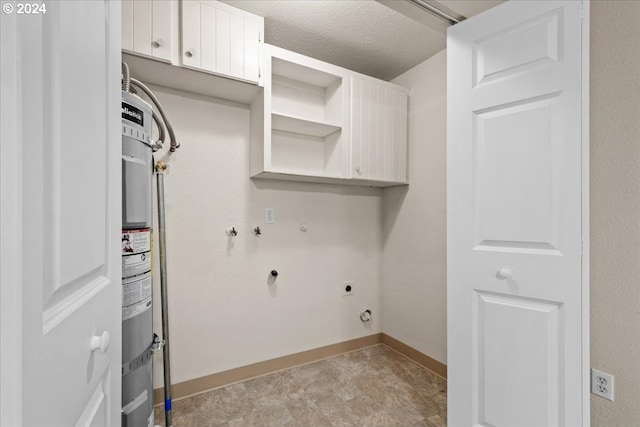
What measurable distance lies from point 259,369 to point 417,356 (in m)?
1.30

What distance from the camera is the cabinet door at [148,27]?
5.07 feet

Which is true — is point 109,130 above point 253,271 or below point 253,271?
above

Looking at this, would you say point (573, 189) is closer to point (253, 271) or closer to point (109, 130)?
point (109, 130)

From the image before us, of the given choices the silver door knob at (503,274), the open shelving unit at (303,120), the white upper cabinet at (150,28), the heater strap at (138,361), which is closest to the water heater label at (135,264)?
the heater strap at (138,361)

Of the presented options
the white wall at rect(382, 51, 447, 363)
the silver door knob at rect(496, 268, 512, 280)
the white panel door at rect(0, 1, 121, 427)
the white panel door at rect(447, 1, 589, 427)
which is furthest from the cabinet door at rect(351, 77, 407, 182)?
the white panel door at rect(0, 1, 121, 427)

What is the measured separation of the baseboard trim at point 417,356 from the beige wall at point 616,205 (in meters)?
1.04

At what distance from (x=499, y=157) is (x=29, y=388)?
1.59 metres

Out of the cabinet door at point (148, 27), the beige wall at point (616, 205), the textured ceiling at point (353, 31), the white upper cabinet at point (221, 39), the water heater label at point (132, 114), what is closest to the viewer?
the water heater label at point (132, 114)

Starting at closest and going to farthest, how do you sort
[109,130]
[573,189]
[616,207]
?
[109,130]
[573,189]
[616,207]

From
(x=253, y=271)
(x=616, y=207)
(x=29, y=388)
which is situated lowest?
(x=253, y=271)

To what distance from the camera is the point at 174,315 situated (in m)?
2.01

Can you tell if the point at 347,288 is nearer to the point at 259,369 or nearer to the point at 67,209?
the point at 259,369

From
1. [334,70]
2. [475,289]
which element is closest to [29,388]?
[475,289]

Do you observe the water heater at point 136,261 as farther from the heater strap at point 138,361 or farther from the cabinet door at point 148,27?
the cabinet door at point 148,27
